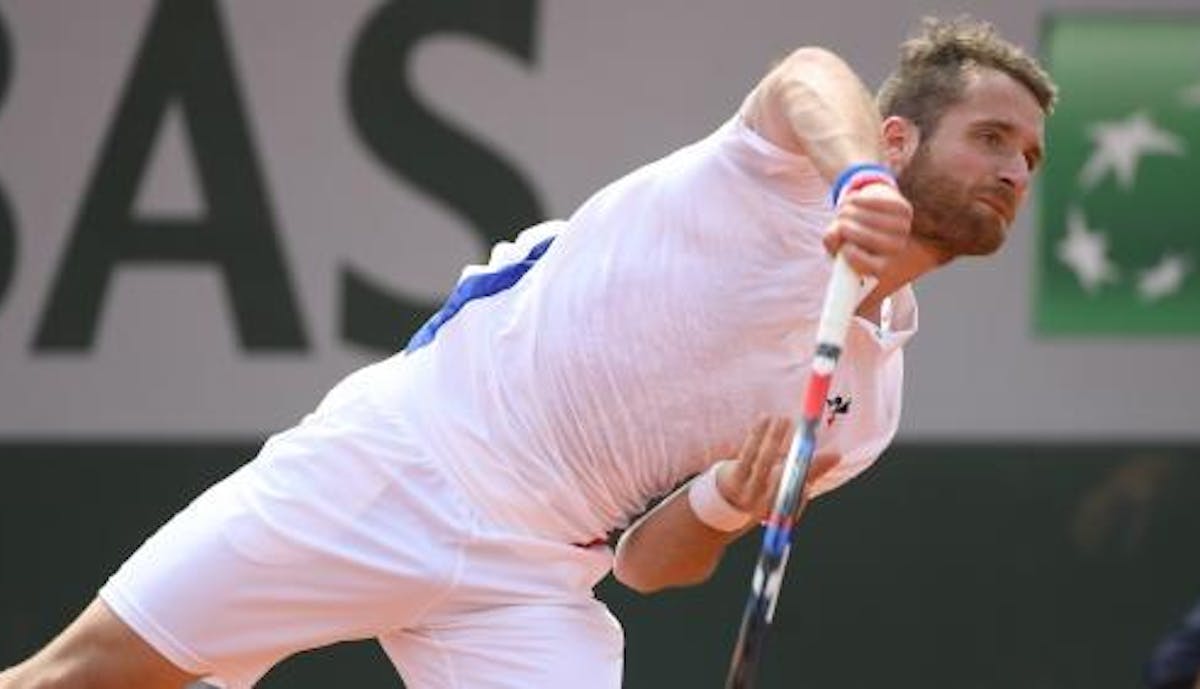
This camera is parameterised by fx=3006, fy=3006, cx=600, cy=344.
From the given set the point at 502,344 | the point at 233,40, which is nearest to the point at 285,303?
the point at 233,40

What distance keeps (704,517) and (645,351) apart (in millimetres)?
356

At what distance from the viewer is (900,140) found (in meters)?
5.16

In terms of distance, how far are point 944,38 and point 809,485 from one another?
819 mm

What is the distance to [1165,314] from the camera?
27.4 feet

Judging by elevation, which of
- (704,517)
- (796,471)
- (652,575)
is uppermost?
(796,471)

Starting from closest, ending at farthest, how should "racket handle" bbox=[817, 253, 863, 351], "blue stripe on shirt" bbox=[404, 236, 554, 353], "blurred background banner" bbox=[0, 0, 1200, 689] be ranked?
1. "racket handle" bbox=[817, 253, 863, 351]
2. "blue stripe on shirt" bbox=[404, 236, 554, 353]
3. "blurred background banner" bbox=[0, 0, 1200, 689]

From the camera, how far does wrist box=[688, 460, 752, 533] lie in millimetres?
5191

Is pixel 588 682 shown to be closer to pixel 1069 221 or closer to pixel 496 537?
pixel 496 537

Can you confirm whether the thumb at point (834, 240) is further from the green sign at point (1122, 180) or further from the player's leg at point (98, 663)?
the green sign at point (1122, 180)

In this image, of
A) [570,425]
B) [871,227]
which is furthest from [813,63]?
[570,425]

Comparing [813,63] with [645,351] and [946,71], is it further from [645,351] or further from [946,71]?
[645,351]

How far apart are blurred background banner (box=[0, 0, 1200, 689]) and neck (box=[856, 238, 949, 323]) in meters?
3.03

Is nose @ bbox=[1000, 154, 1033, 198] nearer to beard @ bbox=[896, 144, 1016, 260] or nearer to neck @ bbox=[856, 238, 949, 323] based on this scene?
beard @ bbox=[896, 144, 1016, 260]

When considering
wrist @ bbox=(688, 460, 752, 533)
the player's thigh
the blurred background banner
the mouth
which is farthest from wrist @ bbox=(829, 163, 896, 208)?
the blurred background banner
